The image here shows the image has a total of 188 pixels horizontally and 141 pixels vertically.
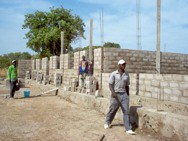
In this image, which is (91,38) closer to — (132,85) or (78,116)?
(132,85)

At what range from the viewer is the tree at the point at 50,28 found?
24.5 meters

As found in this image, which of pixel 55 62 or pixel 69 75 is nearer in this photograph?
pixel 69 75

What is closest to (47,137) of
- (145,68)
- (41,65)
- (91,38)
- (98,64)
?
(98,64)

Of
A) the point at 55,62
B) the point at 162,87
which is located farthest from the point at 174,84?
the point at 55,62

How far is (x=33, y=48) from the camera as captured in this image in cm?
2577

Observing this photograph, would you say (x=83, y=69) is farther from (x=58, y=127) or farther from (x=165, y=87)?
(x=58, y=127)

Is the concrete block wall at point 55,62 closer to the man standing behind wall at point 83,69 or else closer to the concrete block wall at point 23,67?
the man standing behind wall at point 83,69

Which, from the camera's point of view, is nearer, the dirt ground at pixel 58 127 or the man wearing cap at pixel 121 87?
the dirt ground at pixel 58 127

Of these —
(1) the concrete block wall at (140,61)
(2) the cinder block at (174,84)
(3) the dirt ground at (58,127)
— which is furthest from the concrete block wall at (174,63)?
(3) the dirt ground at (58,127)

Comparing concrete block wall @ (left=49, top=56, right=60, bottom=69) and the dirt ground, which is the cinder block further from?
concrete block wall @ (left=49, top=56, right=60, bottom=69)

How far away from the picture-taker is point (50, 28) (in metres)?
24.7

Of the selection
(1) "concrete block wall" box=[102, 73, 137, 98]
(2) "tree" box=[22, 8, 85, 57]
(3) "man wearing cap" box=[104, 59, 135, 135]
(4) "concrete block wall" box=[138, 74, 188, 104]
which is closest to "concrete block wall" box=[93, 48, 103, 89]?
(1) "concrete block wall" box=[102, 73, 137, 98]

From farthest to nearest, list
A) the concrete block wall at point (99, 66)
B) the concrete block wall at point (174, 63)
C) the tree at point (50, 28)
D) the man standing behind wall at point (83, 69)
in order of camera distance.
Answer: the tree at point (50, 28)
the man standing behind wall at point (83, 69)
the concrete block wall at point (174, 63)
the concrete block wall at point (99, 66)

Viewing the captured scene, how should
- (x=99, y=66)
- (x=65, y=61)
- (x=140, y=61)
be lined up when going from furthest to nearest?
(x=65, y=61) → (x=140, y=61) → (x=99, y=66)
